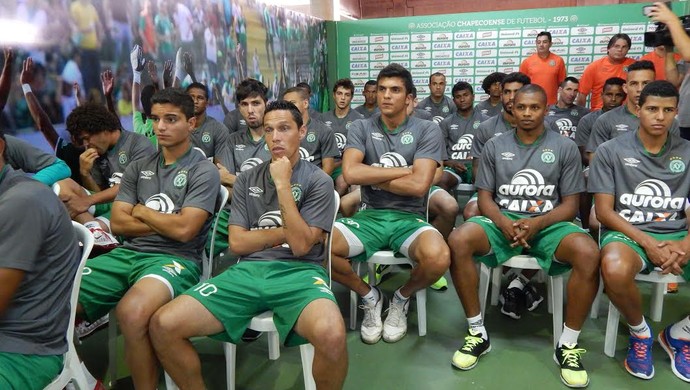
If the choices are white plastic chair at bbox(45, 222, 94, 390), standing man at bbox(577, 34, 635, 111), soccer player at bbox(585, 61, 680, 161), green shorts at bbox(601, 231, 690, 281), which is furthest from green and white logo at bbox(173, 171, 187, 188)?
standing man at bbox(577, 34, 635, 111)

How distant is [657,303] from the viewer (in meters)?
2.52

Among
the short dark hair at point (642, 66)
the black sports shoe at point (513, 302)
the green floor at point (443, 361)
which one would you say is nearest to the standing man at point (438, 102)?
the short dark hair at point (642, 66)

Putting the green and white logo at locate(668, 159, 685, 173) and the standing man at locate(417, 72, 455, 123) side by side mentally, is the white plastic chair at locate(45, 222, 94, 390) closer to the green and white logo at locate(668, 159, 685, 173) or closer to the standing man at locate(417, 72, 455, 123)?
the green and white logo at locate(668, 159, 685, 173)

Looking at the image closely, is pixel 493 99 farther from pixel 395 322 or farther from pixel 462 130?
pixel 395 322

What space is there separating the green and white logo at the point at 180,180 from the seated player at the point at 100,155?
689 mm

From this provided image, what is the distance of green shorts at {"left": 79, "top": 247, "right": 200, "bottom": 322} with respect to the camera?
6.13 feet

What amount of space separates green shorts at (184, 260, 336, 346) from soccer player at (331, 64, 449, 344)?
22.2 inches

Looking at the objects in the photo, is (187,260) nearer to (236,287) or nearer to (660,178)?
(236,287)

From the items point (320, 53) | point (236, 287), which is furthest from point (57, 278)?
point (320, 53)

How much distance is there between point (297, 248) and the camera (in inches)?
73.1

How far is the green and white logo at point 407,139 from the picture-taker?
8.75 feet

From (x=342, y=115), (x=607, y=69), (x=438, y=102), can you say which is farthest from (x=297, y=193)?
(x=607, y=69)

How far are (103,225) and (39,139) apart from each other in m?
0.79

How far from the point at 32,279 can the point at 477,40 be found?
6699 mm
